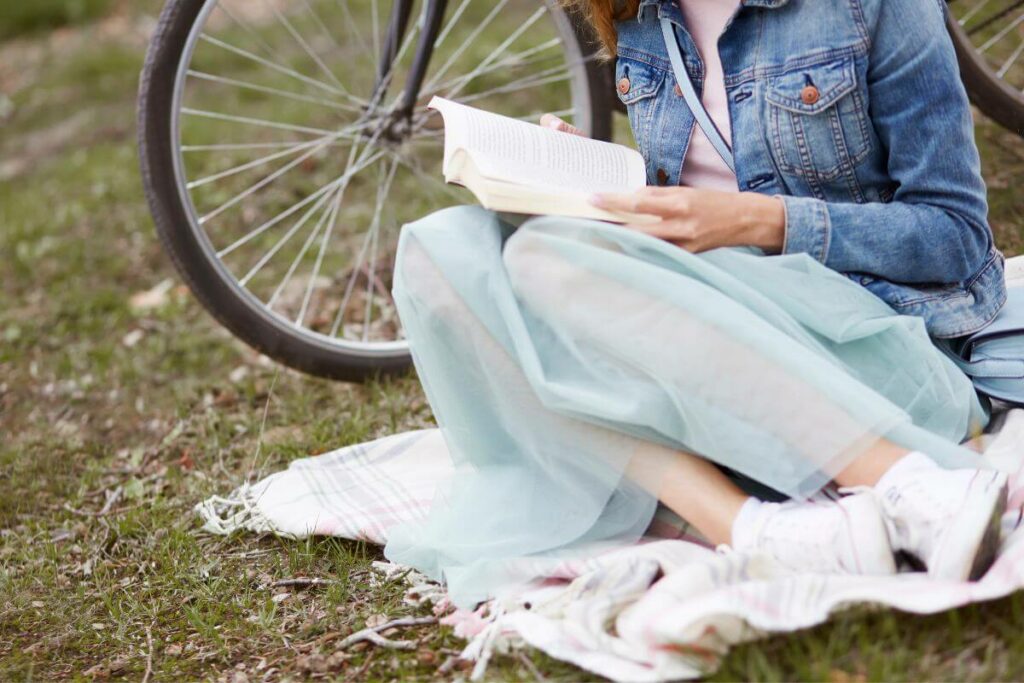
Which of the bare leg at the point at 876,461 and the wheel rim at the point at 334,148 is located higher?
the wheel rim at the point at 334,148

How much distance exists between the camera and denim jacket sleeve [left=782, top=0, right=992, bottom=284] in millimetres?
1437

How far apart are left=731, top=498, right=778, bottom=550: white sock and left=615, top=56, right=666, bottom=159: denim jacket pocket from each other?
1.79ft

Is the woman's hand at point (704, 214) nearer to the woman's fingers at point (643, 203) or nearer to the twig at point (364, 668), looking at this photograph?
the woman's fingers at point (643, 203)

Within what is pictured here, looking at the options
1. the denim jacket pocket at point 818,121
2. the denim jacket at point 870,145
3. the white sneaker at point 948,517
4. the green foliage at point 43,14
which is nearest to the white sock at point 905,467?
the white sneaker at point 948,517

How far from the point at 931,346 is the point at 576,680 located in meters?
0.61

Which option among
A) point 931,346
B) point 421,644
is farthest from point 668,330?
point 421,644

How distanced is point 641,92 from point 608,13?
13 cm

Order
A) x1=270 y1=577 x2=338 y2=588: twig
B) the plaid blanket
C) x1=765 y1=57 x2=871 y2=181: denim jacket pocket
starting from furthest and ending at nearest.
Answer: x1=270 y1=577 x2=338 y2=588: twig < x1=765 y1=57 x2=871 y2=181: denim jacket pocket < the plaid blanket

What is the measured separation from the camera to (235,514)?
1.94 meters

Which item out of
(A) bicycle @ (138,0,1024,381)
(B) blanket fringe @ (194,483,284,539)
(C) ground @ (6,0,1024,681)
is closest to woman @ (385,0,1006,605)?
(C) ground @ (6,0,1024,681)

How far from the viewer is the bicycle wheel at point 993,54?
2.24m

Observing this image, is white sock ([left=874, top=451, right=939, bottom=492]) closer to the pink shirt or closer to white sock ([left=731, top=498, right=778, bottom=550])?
white sock ([left=731, top=498, right=778, bottom=550])

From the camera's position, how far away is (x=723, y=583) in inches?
52.0

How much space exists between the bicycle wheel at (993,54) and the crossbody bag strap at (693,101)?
82 centimetres
